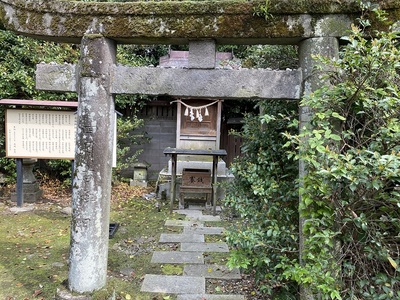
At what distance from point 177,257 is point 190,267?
1.32ft

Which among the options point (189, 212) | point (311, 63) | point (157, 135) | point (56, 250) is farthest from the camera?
point (157, 135)

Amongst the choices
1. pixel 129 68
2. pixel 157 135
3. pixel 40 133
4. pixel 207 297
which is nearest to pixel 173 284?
pixel 207 297

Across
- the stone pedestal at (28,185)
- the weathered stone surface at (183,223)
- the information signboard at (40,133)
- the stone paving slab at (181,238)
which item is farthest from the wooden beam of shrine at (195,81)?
the stone pedestal at (28,185)

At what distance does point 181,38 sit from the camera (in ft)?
9.98

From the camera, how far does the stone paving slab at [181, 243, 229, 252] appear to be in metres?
5.21

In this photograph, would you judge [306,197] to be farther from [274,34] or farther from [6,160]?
[6,160]

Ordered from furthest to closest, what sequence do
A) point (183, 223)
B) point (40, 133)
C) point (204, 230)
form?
point (40, 133) < point (183, 223) < point (204, 230)

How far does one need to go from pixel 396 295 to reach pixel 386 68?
1.64 metres

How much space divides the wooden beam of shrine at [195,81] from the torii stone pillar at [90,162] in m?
0.17

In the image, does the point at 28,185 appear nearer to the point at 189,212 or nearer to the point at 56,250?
the point at 56,250

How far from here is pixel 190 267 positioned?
454cm

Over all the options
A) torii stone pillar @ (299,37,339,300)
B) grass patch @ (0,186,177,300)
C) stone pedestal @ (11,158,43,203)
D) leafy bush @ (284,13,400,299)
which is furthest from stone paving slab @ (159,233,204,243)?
stone pedestal @ (11,158,43,203)

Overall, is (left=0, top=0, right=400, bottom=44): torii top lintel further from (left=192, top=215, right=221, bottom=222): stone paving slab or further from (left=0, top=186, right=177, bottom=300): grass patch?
(left=192, top=215, right=221, bottom=222): stone paving slab

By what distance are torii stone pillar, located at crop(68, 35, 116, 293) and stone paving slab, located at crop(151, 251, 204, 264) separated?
1667mm
